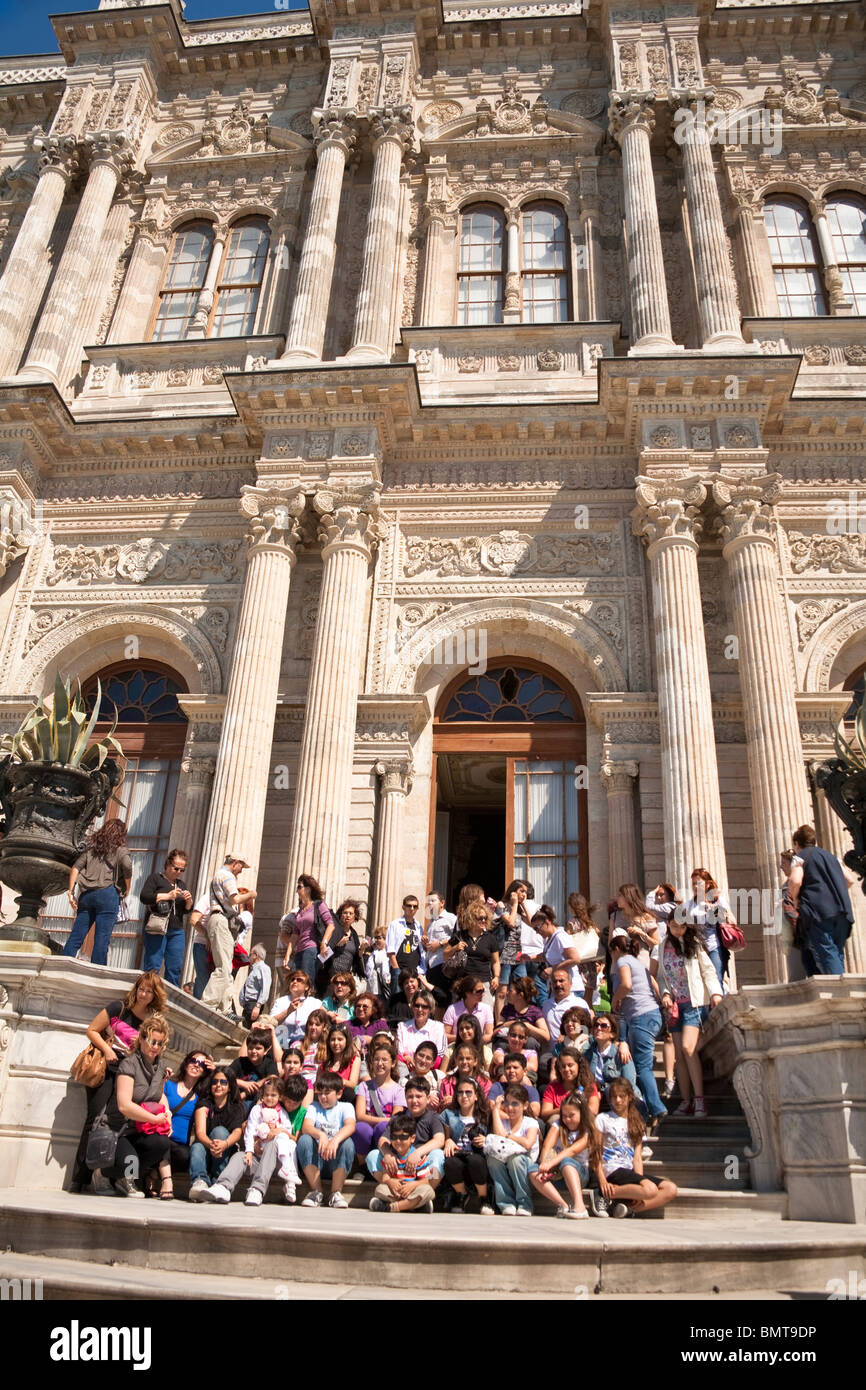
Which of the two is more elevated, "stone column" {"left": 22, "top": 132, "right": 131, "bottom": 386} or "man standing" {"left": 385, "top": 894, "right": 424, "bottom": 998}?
"stone column" {"left": 22, "top": 132, "right": 131, "bottom": 386}

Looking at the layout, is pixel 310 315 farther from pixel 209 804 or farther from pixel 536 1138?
pixel 536 1138

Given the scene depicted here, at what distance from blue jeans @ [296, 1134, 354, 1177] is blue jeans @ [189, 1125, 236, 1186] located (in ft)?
1.66

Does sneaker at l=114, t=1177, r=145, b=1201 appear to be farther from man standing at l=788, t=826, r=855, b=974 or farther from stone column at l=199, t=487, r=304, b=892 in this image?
stone column at l=199, t=487, r=304, b=892

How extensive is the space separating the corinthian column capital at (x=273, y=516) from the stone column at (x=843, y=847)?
7715 mm

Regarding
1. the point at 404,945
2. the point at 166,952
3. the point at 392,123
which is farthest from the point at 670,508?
the point at 392,123

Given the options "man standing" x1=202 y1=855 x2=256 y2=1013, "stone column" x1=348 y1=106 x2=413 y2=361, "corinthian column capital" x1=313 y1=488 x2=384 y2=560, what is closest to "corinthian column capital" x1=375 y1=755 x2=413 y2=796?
"corinthian column capital" x1=313 y1=488 x2=384 y2=560

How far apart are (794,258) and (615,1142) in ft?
51.8

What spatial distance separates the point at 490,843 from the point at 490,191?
1222 centimetres

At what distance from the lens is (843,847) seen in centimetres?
1259

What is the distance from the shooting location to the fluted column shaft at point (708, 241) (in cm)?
1520

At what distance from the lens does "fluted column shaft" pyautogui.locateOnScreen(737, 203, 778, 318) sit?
651 inches

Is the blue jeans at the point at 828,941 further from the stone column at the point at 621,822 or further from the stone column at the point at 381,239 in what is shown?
the stone column at the point at 381,239

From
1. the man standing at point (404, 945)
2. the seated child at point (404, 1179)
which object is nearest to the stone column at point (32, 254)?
the man standing at point (404, 945)
